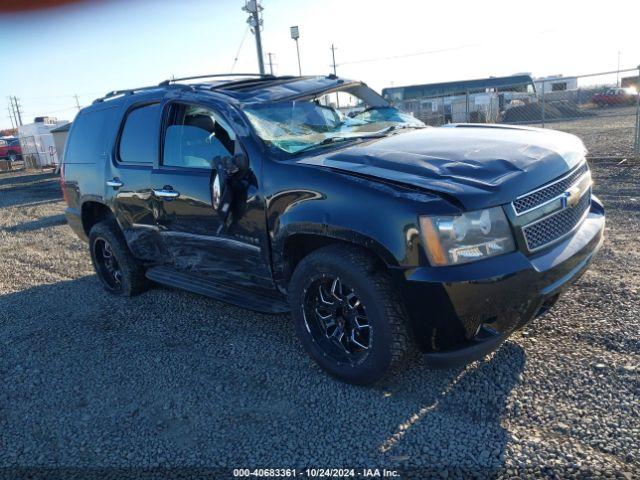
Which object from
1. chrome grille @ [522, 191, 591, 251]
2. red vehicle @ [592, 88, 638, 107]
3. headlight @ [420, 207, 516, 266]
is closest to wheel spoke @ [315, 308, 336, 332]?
headlight @ [420, 207, 516, 266]

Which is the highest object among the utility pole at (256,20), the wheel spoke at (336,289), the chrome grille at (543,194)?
the utility pole at (256,20)

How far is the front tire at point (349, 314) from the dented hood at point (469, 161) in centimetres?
53

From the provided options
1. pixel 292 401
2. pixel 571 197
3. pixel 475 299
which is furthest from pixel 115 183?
pixel 571 197

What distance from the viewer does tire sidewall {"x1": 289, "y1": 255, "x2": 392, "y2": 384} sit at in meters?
2.98

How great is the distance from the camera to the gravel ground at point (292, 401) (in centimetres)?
266

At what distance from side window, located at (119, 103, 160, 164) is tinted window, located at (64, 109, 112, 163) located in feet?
1.52

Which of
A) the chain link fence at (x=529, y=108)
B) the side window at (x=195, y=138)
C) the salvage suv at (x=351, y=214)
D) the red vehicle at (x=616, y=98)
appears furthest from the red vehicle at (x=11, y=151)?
the red vehicle at (x=616, y=98)

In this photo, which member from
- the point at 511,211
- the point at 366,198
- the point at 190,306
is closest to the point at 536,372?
the point at 511,211

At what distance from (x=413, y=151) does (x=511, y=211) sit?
2.59 ft

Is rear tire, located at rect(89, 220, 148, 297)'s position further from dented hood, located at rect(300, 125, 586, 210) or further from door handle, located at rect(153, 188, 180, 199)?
dented hood, located at rect(300, 125, 586, 210)

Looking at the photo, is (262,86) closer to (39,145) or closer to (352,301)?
(352,301)

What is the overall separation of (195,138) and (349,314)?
6.33ft

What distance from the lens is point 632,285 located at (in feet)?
14.5

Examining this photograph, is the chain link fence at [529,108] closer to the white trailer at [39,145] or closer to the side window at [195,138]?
the side window at [195,138]
